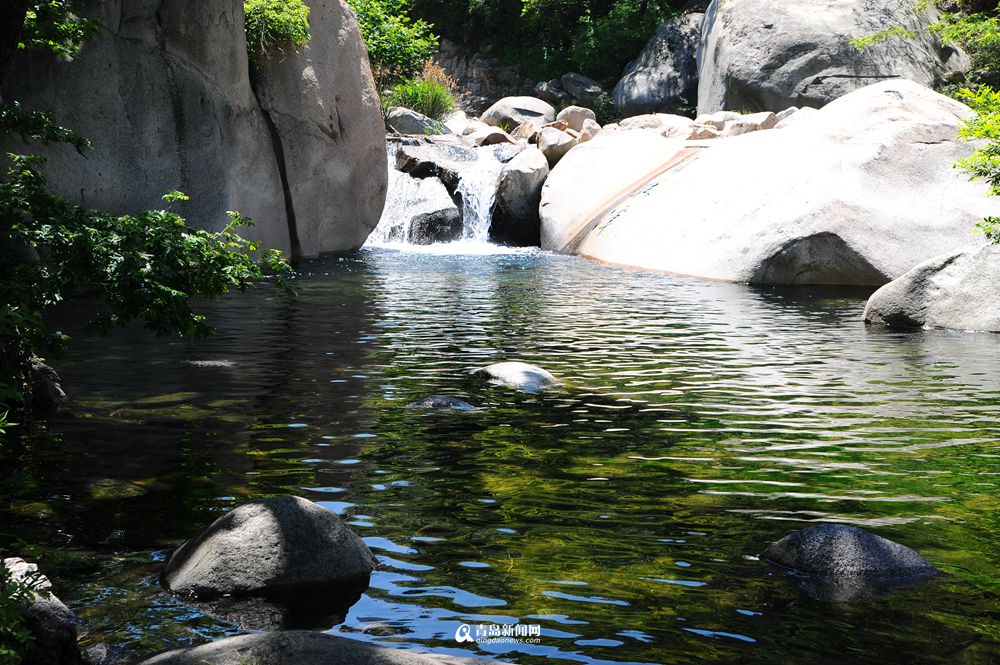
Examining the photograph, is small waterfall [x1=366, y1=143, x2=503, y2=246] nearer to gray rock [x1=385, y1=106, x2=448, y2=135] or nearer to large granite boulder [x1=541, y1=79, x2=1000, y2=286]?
gray rock [x1=385, y1=106, x2=448, y2=135]

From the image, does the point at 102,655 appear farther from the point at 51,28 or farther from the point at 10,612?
the point at 51,28

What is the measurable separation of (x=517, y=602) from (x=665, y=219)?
15261mm

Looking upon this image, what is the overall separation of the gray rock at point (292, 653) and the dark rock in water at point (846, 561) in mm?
1808

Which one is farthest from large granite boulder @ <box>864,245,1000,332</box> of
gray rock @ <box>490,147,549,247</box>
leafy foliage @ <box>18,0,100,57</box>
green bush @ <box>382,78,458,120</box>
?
green bush @ <box>382,78,458,120</box>

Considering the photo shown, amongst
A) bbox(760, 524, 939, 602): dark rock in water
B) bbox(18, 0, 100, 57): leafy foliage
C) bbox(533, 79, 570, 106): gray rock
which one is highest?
bbox(533, 79, 570, 106): gray rock

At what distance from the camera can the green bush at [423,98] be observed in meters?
27.8

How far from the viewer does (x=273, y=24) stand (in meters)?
16.9

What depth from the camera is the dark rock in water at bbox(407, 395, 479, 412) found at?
7.60 m

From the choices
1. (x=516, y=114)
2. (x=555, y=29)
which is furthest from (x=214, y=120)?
(x=555, y=29)

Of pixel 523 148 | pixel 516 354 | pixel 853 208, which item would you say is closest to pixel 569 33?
pixel 523 148

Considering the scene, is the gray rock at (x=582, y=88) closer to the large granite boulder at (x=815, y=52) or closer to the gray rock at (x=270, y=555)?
the large granite boulder at (x=815, y=52)

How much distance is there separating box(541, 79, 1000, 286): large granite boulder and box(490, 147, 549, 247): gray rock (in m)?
2.94

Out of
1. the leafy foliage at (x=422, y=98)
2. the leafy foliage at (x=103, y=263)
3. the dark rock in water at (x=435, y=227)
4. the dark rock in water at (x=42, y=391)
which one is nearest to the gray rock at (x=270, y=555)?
the leafy foliage at (x=103, y=263)

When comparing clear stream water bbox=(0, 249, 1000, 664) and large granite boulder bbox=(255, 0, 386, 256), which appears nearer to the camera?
clear stream water bbox=(0, 249, 1000, 664)
